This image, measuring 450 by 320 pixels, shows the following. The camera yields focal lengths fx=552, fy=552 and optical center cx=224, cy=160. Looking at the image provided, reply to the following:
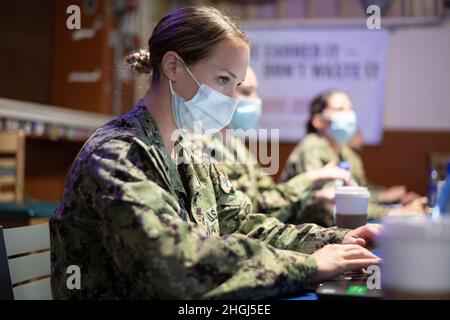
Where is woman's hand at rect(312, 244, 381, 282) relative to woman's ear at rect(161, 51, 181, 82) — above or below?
below

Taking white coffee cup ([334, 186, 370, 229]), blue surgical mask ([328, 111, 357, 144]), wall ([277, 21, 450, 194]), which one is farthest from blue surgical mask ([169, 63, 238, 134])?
wall ([277, 21, 450, 194])

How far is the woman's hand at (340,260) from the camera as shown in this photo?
105 centimetres

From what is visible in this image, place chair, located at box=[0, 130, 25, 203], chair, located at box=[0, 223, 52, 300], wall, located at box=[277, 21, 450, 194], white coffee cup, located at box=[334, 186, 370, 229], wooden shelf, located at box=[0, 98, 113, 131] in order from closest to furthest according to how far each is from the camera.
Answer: chair, located at box=[0, 223, 52, 300] < white coffee cup, located at box=[334, 186, 370, 229] < chair, located at box=[0, 130, 25, 203] < wooden shelf, located at box=[0, 98, 113, 131] < wall, located at box=[277, 21, 450, 194]

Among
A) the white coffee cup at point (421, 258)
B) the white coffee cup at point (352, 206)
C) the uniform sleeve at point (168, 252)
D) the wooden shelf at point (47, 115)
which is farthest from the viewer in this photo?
Answer: the wooden shelf at point (47, 115)

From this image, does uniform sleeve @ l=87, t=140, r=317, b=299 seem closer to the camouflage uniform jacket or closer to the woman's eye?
the woman's eye

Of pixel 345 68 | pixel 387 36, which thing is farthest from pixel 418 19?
pixel 345 68

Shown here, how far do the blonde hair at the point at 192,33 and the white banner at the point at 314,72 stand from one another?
3.90m

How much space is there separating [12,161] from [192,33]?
2.29 m

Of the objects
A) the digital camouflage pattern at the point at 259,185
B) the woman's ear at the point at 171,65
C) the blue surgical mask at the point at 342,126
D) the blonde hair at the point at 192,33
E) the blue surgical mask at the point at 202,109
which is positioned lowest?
the digital camouflage pattern at the point at 259,185

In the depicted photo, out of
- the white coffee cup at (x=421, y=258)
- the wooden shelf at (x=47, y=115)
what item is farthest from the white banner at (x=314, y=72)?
the white coffee cup at (x=421, y=258)

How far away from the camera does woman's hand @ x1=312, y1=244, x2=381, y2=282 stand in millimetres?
1046

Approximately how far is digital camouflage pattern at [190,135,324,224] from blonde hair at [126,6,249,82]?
781 mm

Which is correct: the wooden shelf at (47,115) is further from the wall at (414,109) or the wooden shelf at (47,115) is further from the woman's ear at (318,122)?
the wall at (414,109)

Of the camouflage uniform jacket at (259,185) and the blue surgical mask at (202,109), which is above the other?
the blue surgical mask at (202,109)
